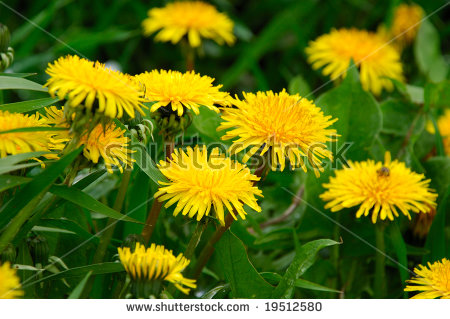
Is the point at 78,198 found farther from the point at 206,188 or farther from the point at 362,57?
the point at 362,57

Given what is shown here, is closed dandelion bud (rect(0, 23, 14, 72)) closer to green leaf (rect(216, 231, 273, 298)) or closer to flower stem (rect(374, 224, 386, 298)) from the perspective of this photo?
green leaf (rect(216, 231, 273, 298))

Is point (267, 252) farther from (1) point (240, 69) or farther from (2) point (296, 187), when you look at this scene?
(1) point (240, 69)

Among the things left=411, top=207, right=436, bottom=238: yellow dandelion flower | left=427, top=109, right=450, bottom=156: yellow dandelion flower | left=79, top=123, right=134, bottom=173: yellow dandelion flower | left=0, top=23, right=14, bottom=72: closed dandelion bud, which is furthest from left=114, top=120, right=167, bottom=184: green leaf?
left=427, top=109, right=450, bottom=156: yellow dandelion flower

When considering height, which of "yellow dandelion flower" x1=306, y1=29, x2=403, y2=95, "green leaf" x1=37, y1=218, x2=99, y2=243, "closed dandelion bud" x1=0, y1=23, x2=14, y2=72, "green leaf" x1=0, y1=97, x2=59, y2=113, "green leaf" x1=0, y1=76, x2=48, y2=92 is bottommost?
"green leaf" x1=37, y1=218, x2=99, y2=243

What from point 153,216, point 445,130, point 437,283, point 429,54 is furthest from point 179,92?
point 429,54

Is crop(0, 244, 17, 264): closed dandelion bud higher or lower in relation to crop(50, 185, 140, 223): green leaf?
lower

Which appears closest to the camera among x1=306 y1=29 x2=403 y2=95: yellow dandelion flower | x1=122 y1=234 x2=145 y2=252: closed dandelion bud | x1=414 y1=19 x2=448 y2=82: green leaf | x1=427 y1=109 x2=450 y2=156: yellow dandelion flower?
x1=122 y1=234 x2=145 y2=252: closed dandelion bud

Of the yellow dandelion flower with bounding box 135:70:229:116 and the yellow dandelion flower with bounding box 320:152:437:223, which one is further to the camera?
the yellow dandelion flower with bounding box 320:152:437:223
